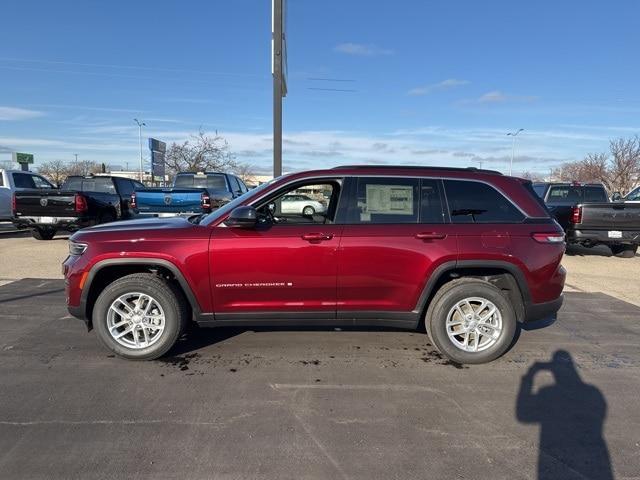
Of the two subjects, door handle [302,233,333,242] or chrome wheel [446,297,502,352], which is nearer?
door handle [302,233,333,242]

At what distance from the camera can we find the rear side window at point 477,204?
4414 millimetres

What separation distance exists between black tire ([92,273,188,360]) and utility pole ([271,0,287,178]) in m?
6.77

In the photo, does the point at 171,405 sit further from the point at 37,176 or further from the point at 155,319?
the point at 37,176

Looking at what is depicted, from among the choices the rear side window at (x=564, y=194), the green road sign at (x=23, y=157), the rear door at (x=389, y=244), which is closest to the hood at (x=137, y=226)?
the rear door at (x=389, y=244)

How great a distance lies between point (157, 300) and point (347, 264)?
69.9 inches

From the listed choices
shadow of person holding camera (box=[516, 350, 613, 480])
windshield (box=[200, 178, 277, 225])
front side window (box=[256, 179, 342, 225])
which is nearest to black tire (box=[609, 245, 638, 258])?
shadow of person holding camera (box=[516, 350, 613, 480])

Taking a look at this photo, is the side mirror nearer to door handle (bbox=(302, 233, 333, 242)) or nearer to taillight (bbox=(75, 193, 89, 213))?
door handle (bbox=(302, 233, 333, 242))

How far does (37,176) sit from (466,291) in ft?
50.6

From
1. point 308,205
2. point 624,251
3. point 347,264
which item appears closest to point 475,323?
point 347,264

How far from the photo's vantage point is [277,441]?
10.2 feet

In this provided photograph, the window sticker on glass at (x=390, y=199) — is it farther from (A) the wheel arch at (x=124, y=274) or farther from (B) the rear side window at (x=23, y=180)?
(B) the rear side window at (x=23, y=180)

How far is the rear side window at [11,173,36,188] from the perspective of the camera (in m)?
14.8

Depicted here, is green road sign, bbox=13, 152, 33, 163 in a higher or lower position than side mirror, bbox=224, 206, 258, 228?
higher

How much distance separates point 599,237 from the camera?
33.2 ft
